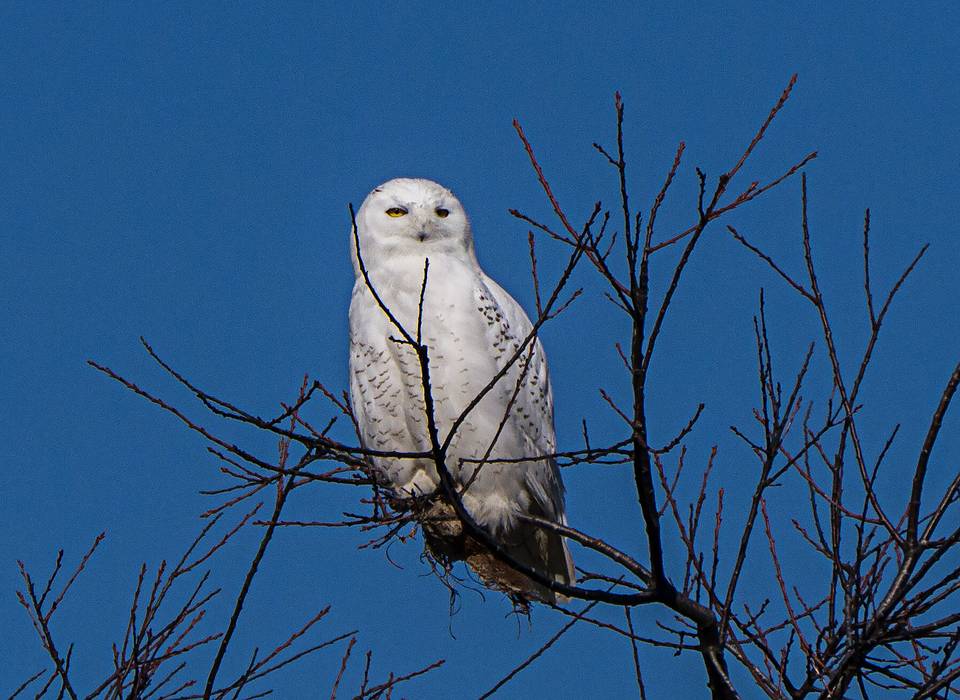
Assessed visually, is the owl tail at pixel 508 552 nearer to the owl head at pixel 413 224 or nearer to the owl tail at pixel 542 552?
the owl tail at pixel 542 552

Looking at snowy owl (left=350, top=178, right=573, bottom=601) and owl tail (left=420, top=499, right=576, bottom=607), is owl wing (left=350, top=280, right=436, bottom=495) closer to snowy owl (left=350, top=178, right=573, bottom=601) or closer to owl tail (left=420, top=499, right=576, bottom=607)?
snowy owl (left=350, top=178, right=573, bottom=601)

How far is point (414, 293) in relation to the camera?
16.6ft

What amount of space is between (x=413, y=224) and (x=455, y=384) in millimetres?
830

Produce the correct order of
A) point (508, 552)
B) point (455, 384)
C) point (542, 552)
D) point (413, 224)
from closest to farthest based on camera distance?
point (455, 384)
point (508, 552)
point (542, 552)
point (413, 224)

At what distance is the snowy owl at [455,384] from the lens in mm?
4855

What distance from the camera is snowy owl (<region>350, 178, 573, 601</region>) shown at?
15.9ft

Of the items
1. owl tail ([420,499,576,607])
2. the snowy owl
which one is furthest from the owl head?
owl tail ([420,499,576,607])

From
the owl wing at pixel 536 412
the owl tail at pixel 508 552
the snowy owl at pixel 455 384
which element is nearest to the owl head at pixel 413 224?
the snowy owl at pixel 455 384

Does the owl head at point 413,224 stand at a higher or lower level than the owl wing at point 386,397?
higher

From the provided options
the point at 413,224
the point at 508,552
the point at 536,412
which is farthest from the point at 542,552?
the point at 413,224

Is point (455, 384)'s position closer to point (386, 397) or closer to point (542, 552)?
point (386, 397)

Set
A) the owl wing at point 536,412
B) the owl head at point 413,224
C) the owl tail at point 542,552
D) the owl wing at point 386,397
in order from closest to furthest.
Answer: the owl wing at point 386,397 < the owl wing at point 536,412 < the owl tail at point 542,552 < the owl head at point 413,224

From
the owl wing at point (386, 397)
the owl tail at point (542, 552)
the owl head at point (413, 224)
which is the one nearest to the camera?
the owl wing at point (386, 397)

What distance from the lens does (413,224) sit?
5.33 meters
